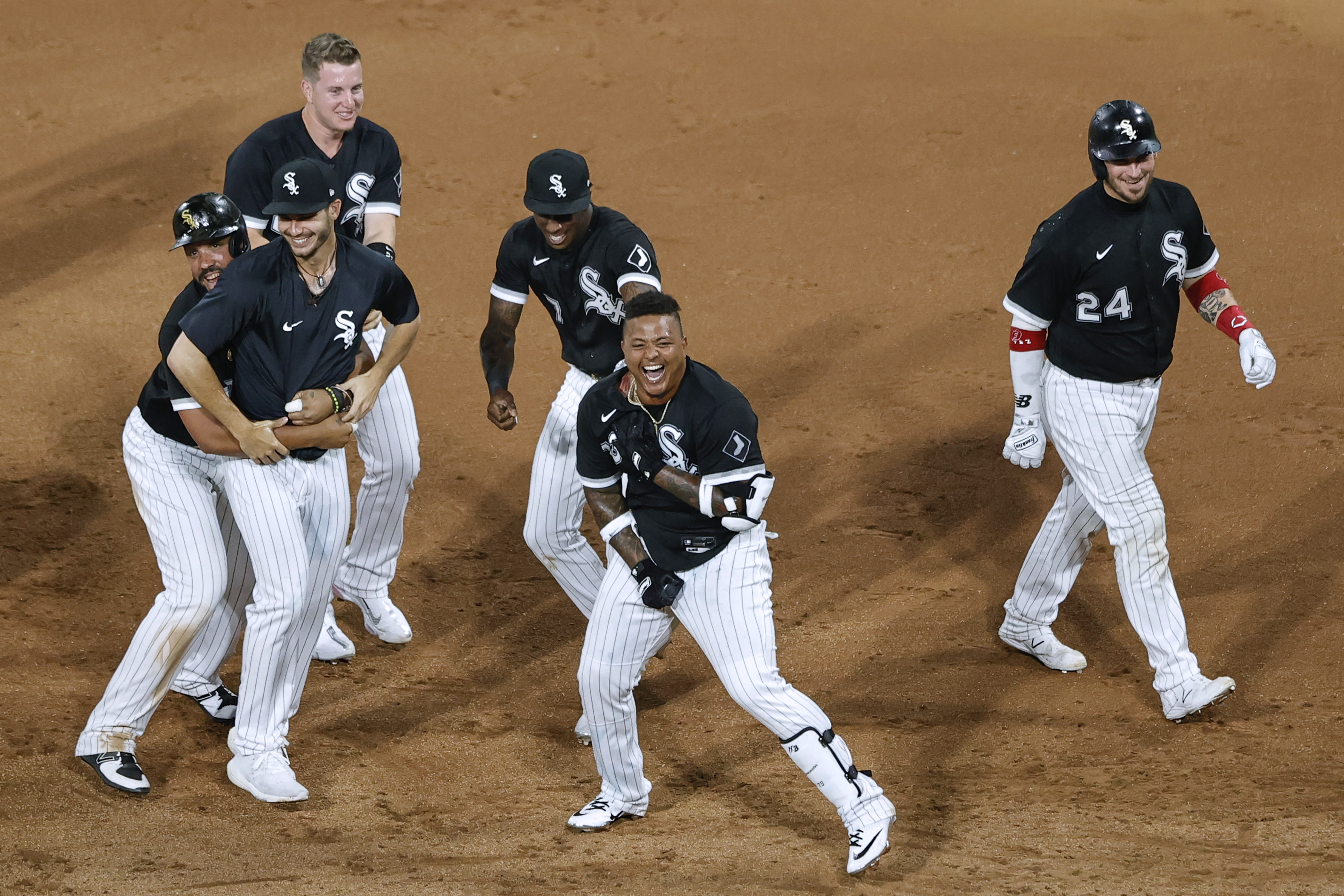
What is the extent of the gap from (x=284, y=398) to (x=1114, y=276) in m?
3.08

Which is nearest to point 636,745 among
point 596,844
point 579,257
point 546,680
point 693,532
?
point 596,844

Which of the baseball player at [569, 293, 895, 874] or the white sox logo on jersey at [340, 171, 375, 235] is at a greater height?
the white sox logo on jersey at [340, 171, 375, 235]

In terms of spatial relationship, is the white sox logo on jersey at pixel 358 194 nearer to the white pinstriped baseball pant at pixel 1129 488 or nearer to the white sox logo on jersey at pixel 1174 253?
the white pinstriped baseball pant at pixel 1129 488

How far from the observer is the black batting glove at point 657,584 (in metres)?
4.74

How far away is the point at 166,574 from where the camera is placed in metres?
5.23

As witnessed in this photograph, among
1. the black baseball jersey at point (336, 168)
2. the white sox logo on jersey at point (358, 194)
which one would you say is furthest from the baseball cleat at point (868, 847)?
the white sox logo on jersey at point (358, 194)

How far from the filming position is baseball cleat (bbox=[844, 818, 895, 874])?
15.1 ft

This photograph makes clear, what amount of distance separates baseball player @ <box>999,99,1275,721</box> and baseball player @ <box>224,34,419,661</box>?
101 inches

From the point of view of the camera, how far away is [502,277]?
5984 millimetres

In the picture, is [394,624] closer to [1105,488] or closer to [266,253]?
[266,253]

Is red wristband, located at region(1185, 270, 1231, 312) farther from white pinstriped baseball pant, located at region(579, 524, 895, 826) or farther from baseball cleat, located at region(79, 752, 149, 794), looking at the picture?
baseball cleat, located at region(79, 752, 149, 794)

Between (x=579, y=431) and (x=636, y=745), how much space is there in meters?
1.11

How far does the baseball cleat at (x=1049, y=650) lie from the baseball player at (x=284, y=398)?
118 inches

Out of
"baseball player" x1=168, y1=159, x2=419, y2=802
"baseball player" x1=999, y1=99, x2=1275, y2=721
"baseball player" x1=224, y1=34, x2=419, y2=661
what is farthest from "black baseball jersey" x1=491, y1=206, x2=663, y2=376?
"baseball player" x1=999, y1=99, x2=1275, y2=721
